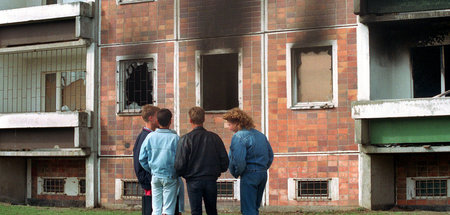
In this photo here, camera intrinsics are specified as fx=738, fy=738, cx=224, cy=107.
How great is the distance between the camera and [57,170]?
19.7 metres

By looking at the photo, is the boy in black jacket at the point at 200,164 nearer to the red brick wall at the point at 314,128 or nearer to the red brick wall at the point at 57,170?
the red brick wall at the point at 314,128

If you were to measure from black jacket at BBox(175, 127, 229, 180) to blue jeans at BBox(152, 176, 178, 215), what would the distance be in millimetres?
283

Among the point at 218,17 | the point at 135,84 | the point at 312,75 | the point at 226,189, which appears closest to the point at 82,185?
the point at 135,84

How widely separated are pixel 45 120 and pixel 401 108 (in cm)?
890

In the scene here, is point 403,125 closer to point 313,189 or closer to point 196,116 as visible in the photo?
point 313,189

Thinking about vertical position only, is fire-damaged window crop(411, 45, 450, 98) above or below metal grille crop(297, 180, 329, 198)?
above

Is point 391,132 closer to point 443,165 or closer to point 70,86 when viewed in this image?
point 443,165

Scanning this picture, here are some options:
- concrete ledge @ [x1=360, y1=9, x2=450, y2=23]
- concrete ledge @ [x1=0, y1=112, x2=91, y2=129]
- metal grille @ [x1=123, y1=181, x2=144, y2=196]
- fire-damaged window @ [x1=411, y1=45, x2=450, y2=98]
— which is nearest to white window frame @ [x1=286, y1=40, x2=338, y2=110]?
concrete ledge @ [x1=360, y1=9, x2=450, y2=23]

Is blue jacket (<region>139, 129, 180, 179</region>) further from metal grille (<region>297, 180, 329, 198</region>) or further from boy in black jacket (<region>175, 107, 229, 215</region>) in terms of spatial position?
metal grille (<region>297, 180, 329, 198</region>)

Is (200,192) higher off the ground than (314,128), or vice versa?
(314,128)

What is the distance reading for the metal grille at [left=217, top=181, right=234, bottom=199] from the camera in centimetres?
1702

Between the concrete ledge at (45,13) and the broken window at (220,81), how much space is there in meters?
3.39

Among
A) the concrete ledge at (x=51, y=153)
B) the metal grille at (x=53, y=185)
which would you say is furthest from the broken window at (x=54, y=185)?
the concrete ledge at (x=51, y=153)

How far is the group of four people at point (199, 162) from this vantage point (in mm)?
10297
